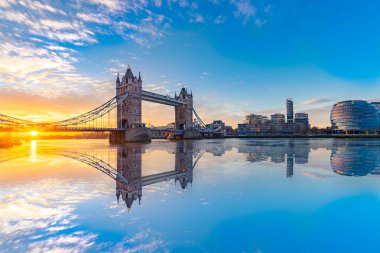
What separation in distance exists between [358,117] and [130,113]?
474ft

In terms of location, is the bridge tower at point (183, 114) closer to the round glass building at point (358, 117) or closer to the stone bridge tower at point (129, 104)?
the stone bridge tower at point (129, 104)

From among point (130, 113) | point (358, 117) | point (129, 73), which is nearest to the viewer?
point (130, 113)

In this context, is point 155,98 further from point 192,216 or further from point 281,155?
point 192,216

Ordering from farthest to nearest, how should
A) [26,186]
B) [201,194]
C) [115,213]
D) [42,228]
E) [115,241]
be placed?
[26,186]
[201,194]
[115,213]
[42,228]
[115,241]

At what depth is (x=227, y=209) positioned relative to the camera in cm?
657

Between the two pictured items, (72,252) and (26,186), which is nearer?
(72,252)

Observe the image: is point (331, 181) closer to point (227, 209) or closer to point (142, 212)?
point (227, 209)

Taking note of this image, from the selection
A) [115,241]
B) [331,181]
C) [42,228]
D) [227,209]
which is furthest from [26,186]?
[331,181]

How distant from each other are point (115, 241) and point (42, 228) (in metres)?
2.12

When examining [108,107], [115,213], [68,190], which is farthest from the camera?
[108,107]

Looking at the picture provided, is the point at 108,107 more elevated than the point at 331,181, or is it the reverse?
the point at 108,107

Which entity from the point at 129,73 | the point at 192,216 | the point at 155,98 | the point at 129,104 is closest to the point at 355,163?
the point at 192,216

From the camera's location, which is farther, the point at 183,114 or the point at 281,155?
the point at 183,114

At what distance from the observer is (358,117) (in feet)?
468
